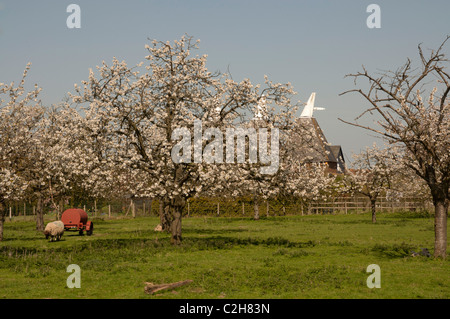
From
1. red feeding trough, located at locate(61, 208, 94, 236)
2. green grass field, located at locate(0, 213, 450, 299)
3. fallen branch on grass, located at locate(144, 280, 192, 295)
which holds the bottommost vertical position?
green grass field, located at locate(0, 213, 450, 299)

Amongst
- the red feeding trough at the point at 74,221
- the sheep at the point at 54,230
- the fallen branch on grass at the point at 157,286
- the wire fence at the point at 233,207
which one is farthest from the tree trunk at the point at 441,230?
the wire fence at the point at 233,207

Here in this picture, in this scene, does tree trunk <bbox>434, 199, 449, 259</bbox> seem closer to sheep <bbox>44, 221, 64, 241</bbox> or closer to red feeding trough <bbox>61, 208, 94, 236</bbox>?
sheep <bbox>44, 221, 64, 241</bbox>

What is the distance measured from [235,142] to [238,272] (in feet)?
31.7

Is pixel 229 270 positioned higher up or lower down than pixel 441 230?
lower down

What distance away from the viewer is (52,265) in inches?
757

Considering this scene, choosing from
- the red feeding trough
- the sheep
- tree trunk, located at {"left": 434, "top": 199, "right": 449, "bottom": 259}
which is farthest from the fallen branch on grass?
the red feeding trough

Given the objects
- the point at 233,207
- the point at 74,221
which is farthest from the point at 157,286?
the point at 233,207

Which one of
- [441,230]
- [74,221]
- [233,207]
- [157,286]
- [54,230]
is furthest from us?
[233,207]

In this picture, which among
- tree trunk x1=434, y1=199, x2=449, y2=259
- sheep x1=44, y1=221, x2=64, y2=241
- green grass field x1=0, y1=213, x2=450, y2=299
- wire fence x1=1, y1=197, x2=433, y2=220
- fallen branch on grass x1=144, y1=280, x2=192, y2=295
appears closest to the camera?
fallen branch on grass x1=144, y1=280, x2=192, y2=295

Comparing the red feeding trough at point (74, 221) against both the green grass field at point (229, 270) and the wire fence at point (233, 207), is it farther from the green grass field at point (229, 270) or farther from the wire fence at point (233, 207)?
the wire fence at point (233, 207)

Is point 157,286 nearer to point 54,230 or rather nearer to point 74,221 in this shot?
point 54,230

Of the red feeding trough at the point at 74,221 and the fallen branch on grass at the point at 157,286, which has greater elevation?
the red feeding trough at the point at 74,221

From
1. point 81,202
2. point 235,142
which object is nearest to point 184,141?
point 235,142
